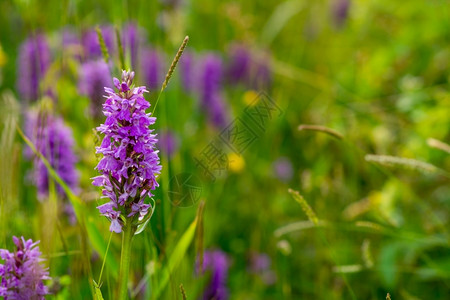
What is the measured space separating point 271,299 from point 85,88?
3.28 feet

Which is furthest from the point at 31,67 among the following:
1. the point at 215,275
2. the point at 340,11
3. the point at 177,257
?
the point at 340,11

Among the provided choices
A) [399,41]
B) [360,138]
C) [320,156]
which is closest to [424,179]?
[360,138]

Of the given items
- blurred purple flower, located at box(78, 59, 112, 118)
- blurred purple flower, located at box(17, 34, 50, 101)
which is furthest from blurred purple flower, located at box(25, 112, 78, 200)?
blurred purple flower, located at box(17, 34, 50, 101)

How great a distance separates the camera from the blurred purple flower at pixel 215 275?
1839 mm

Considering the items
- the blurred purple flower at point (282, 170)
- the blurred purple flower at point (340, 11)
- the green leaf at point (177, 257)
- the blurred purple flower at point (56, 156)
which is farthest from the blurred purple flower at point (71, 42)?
the blurred purple flower at point (340, 11)

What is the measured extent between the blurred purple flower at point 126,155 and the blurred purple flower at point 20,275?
0.15 meters

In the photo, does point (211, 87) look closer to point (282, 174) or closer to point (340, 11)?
point (282, 174)

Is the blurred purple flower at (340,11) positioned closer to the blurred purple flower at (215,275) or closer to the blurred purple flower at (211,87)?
the blurred purple flower at (211,87)

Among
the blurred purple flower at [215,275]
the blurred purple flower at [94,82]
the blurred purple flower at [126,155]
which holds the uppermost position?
the blurred purple flower at [94,82]

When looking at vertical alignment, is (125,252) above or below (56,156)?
below

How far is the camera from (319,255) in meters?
2.13

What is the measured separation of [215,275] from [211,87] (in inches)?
57.0

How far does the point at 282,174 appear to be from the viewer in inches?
112

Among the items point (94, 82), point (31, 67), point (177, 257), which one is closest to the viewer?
point (177, 257)
